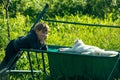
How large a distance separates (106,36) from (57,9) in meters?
3.18

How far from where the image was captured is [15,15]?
36.0ft

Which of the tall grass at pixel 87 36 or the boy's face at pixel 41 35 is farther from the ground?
the boy's face at pixel 41 35

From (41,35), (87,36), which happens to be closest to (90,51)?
(41,35)

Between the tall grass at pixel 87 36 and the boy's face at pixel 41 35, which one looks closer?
the boy's face at pixel 41 35

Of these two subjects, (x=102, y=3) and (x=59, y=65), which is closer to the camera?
(x=59, y=65)

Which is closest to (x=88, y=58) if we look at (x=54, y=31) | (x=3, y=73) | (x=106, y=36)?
(x=3, y=73)

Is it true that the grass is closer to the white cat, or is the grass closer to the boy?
the boy

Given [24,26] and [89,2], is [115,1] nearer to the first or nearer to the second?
[89,2]

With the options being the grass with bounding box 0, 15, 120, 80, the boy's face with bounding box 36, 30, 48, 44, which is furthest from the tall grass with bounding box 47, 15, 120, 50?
the boy's face with bounding box 36, 30, 48, 44

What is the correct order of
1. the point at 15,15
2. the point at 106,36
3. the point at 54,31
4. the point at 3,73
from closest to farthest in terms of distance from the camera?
the point at 3,73 → the point at 106,36 → the point at 54,31 → the point at 15,15

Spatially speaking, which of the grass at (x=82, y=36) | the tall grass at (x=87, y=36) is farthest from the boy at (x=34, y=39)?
the tall grass at (x=87, y=36)

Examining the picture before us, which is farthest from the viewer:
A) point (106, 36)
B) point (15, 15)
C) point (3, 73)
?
point (15, 15)

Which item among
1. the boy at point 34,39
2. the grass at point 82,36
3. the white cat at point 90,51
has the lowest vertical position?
the grass at point 82,36

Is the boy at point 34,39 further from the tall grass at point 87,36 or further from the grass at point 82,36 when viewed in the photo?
the tall grass at point 87,36
